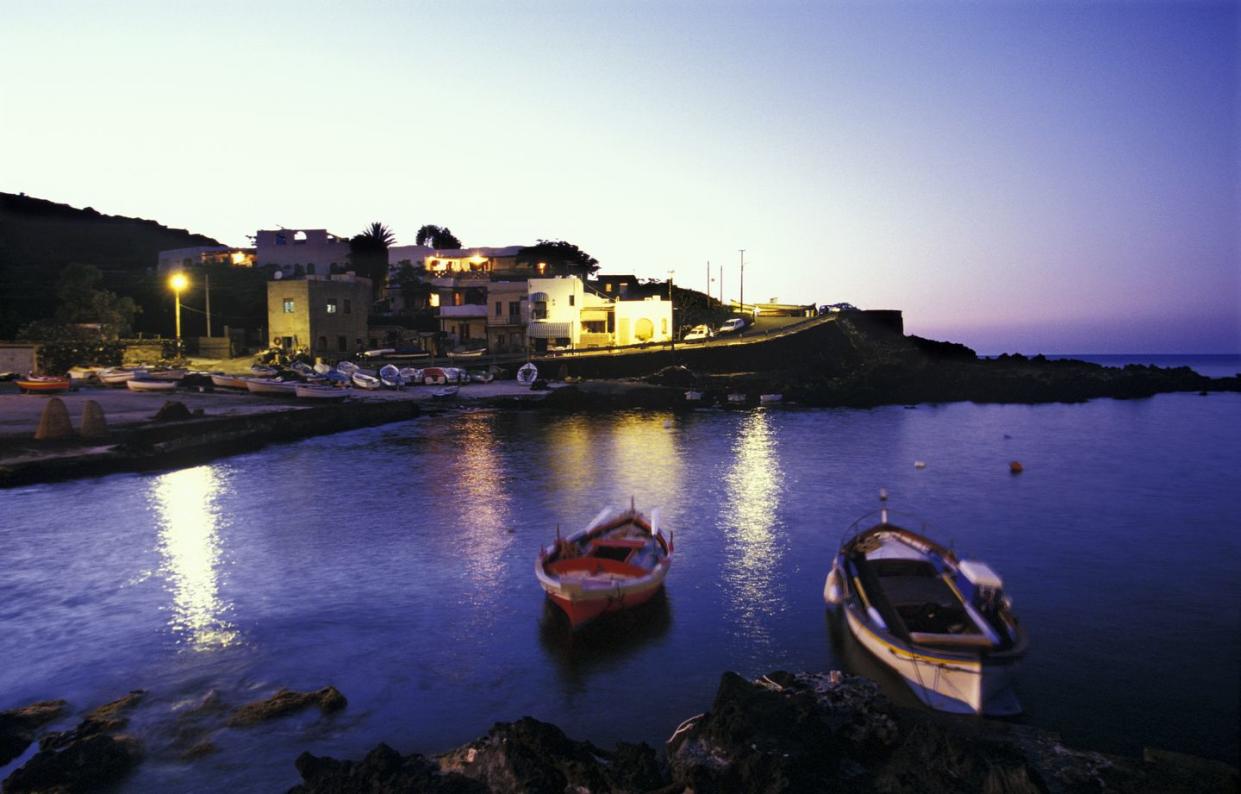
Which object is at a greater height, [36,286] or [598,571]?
[36,286]

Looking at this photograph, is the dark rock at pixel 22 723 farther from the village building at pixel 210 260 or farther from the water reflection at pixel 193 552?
the village building at pixel 210 260

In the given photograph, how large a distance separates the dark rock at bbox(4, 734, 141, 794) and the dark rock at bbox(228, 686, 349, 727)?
1637mm

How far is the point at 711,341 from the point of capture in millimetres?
83375

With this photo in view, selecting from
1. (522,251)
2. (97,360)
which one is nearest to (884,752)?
(97,360)

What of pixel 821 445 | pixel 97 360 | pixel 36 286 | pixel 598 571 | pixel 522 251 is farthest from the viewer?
pixel 522 251

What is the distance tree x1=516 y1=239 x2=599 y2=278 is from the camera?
323ft

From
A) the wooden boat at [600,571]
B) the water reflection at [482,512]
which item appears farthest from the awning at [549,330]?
the wooden boat at [600,571]

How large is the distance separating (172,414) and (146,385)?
13.3 metres

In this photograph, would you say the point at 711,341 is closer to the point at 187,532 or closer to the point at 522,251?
the point at 522,251

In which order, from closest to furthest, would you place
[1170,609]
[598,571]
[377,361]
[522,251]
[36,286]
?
[598,571], [1170,609], [377,361], [36,286], [522,251]

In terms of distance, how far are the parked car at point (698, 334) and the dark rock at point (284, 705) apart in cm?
7138

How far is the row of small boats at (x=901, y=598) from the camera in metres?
13.1

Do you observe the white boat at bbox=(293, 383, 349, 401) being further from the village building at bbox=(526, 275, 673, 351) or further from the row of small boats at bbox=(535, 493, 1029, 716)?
the row of small boats at bbox=(535, 493, 1029, 716)

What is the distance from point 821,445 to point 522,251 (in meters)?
60.6
